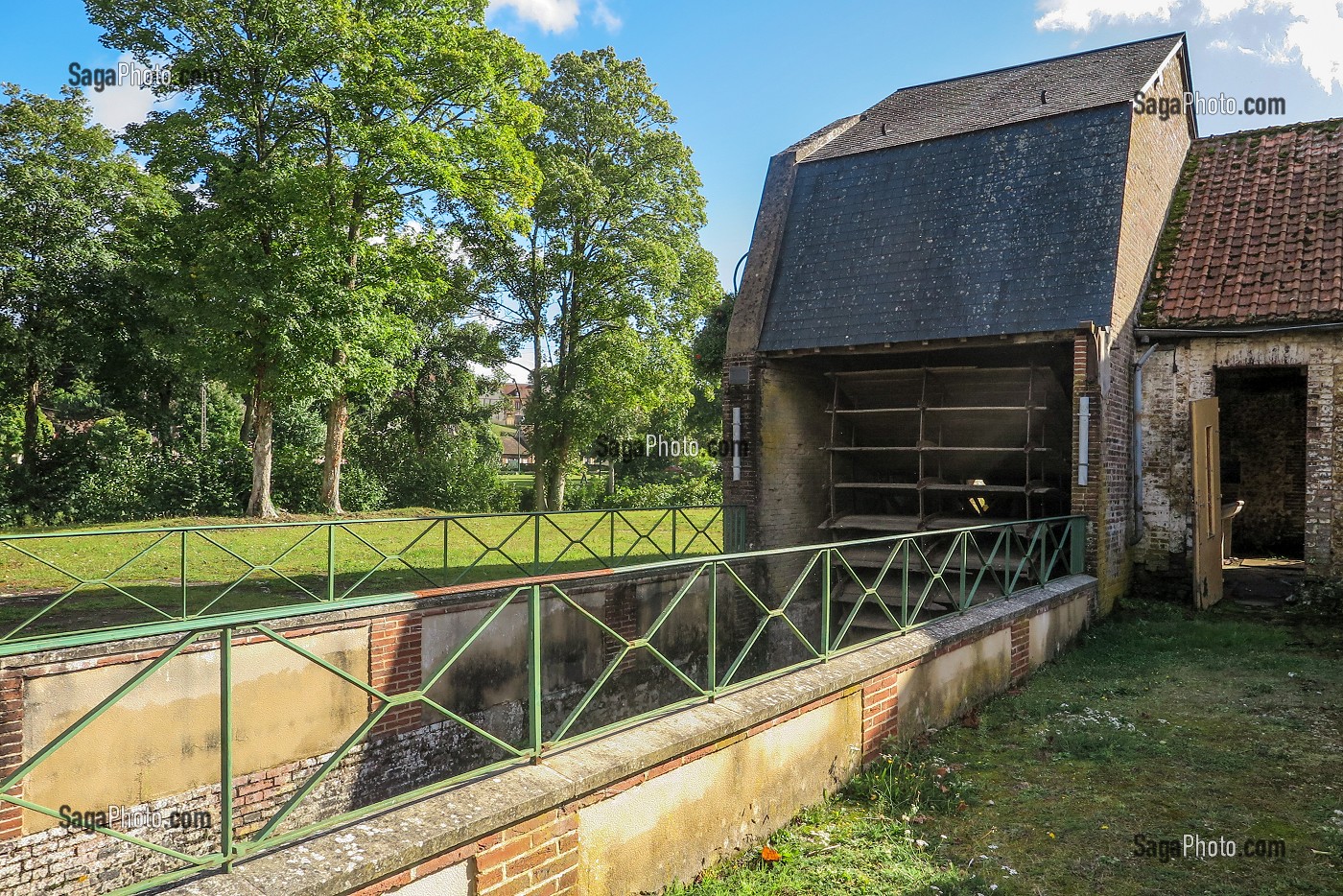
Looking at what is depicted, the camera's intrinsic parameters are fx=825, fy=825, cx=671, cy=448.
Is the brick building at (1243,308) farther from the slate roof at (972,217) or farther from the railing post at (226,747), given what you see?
the railing post at (226,747)

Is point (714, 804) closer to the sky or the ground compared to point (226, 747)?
closer to the ground

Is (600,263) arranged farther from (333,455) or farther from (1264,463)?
(1264,463)

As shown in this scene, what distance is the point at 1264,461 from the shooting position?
638 inches

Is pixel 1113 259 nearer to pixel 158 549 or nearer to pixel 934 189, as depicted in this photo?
pixel 934 189

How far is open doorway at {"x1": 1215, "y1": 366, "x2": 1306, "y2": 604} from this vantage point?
51.4 feet

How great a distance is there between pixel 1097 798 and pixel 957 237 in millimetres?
7604

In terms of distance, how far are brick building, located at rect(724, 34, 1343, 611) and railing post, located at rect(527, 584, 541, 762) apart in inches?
296

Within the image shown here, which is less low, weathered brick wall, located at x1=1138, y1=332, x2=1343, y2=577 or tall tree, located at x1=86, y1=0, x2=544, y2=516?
tall tree, located at x1=86, y1=0, x2=544, y2=516

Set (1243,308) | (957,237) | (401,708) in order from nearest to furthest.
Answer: (401,708)
(1243,308)
(957,237)

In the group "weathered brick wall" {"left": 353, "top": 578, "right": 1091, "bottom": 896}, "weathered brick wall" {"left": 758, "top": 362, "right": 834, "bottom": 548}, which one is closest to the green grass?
"weathered brick wall" {"left": 758, "top": 362, "right": 834, "bottom": 548}

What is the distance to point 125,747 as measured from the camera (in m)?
6.61

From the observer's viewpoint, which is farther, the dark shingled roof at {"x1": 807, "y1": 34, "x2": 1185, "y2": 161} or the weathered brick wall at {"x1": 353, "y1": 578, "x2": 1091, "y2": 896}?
the dark shingled roof at {"x1": 807, "y1": 34, "x2": 1185, "y2": 161}

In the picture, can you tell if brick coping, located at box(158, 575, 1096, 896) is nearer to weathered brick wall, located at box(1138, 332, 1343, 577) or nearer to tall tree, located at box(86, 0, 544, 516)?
weathered brick wall, located at box(1138, 332, 1343, 577)

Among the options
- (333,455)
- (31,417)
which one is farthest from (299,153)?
(31,417)
